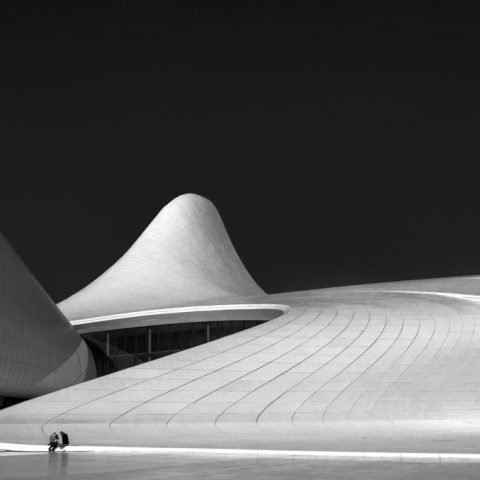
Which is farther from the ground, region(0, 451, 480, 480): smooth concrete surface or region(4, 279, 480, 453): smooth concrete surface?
region(0, 451, 480, 480): smooth concrete surface

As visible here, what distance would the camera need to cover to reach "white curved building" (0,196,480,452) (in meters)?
16.8

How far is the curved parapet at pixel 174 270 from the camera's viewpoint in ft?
118

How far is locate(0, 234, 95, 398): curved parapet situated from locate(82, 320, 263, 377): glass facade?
467cm

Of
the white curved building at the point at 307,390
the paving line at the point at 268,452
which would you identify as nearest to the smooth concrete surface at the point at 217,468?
the paving line at the point at 268,452

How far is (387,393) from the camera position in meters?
19.6

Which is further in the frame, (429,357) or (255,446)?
(429,357)

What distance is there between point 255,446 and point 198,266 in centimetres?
2549

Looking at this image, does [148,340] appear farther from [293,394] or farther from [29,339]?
[293,394]

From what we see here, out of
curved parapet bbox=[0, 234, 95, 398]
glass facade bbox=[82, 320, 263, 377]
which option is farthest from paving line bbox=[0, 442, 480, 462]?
glass facade bbox=[82, 320, 263, 377]

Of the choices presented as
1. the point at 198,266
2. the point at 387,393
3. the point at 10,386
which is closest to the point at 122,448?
the point at 387,393

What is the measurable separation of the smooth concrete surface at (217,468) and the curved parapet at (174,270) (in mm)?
20597

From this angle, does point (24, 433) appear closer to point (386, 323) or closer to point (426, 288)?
point (386, 323)

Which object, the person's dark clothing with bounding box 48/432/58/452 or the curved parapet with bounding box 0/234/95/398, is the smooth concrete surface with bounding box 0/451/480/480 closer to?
the person's dark clothing with bounding box 48/432/58/452

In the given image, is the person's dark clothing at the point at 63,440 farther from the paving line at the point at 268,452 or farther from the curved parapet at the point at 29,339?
the curved parapet at the point at 29,339
